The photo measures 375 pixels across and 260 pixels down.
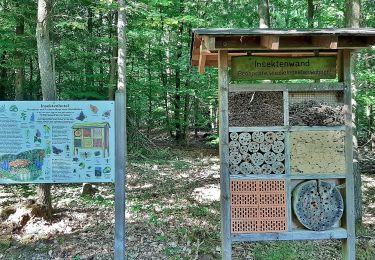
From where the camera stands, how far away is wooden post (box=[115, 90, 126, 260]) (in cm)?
414

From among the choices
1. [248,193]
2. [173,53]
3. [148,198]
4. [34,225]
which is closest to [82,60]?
[173,53]

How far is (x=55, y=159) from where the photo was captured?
4.24 m

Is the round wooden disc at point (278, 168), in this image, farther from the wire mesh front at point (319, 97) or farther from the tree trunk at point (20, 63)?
the tree trunk at point (20, 63)

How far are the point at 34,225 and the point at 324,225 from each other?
173 inches

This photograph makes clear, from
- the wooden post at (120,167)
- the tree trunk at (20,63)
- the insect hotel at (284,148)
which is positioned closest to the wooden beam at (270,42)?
the insect hotel at (284,148)

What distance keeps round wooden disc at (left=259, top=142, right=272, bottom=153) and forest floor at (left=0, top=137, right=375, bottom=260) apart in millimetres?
1959

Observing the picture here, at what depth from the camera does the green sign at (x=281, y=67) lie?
14.1ft

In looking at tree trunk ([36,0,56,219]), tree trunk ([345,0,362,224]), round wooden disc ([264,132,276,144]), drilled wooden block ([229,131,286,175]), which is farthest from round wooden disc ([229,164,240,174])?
tree trunk ([345,0,362,224])

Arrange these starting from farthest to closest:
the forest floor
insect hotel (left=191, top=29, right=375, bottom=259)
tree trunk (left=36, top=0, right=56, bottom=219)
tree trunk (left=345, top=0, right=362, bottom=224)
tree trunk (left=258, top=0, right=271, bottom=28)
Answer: tree trunk (left=258, top=0, right=271, bottom=28)
tree trunk (left=345, top=0, right=362, bottom=224)
tree trunk (left=36, top=0, right=56, bottom=219)
the forest floor
insect hotel (left=191, top=29, right=375, bottom=259)

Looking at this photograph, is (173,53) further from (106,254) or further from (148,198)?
(106,254)

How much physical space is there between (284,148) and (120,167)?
1.92 metres

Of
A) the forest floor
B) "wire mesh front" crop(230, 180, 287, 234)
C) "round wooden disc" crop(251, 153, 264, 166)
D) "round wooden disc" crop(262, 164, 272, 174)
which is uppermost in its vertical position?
"round wooden disc" crop(251, 153, 264, 166)

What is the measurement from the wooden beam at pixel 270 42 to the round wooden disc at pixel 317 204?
1.62 m

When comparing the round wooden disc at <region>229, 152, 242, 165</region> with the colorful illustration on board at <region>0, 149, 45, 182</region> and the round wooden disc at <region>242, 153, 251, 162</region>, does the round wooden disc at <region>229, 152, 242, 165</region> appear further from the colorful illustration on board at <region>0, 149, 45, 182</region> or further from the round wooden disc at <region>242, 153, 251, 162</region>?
the colorful illustration on board at <region>0, 149, 45, 182</region>
